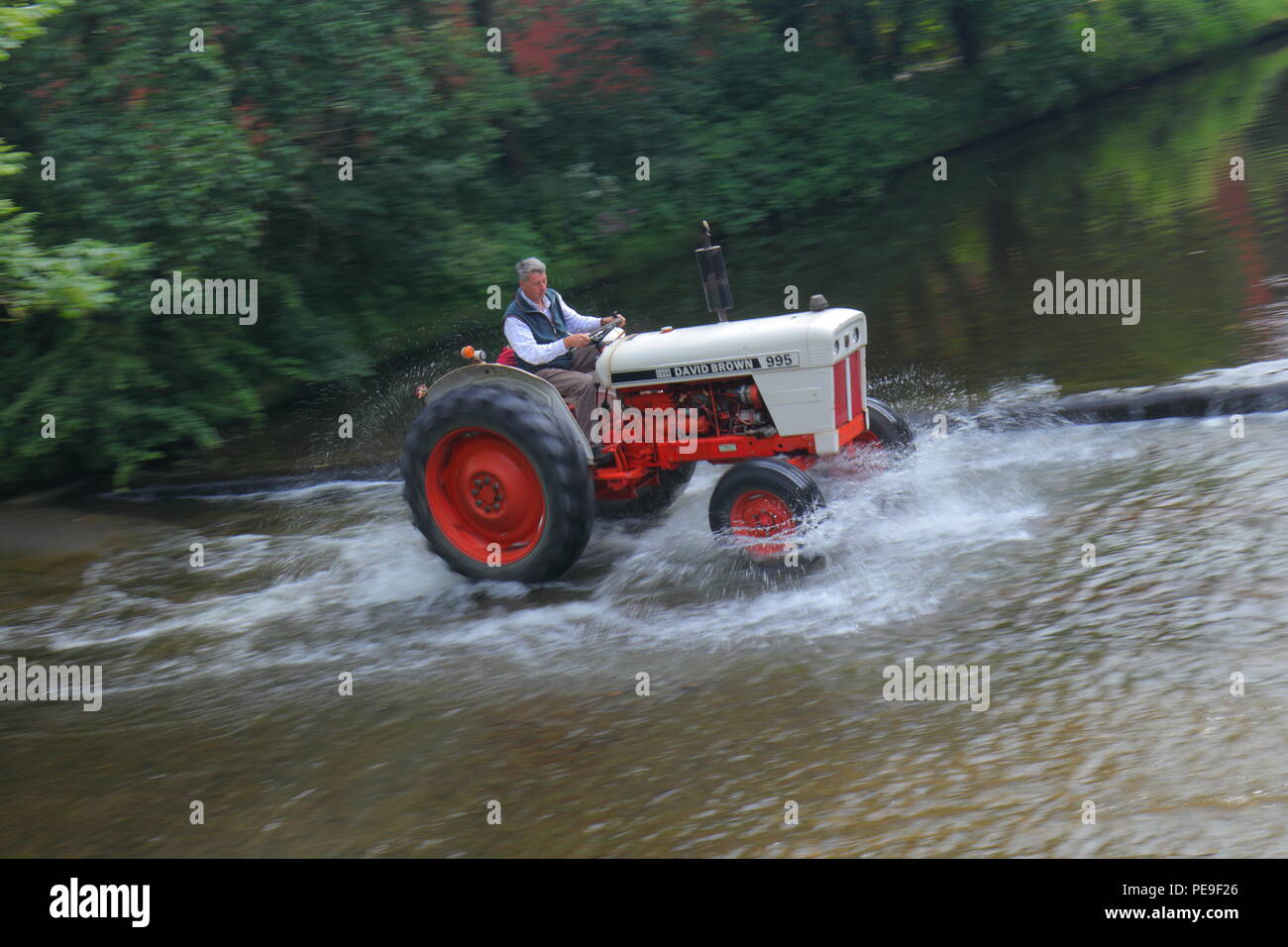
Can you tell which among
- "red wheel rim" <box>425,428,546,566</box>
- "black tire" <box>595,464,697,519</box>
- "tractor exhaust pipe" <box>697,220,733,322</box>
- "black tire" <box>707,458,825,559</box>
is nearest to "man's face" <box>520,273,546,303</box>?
"red wheel rim" <box>425,428,546,566</box>

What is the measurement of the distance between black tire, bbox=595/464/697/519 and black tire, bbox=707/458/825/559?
0.98 metres

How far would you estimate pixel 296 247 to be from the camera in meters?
12.8

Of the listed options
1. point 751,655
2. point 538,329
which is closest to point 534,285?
point 538,329

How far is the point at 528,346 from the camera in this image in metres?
6.70

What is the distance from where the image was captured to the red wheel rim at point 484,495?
673 centimetres

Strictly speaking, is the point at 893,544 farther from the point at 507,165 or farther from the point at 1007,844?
the point at 507,165

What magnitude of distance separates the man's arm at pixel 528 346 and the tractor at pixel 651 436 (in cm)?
13

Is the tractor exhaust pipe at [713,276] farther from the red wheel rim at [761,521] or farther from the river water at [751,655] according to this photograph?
the river water at [751,655]

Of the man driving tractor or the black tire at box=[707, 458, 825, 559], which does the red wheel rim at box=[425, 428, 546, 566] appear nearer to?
the man driving tractor

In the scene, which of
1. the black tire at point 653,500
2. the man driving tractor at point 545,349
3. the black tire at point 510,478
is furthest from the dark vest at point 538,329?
the black tire at point 653,500

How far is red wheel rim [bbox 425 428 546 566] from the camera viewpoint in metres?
6.73

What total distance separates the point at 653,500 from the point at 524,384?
1.24 meters

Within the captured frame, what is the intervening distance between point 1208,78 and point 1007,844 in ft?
73.7

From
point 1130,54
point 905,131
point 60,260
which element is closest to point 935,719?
point 60,260
